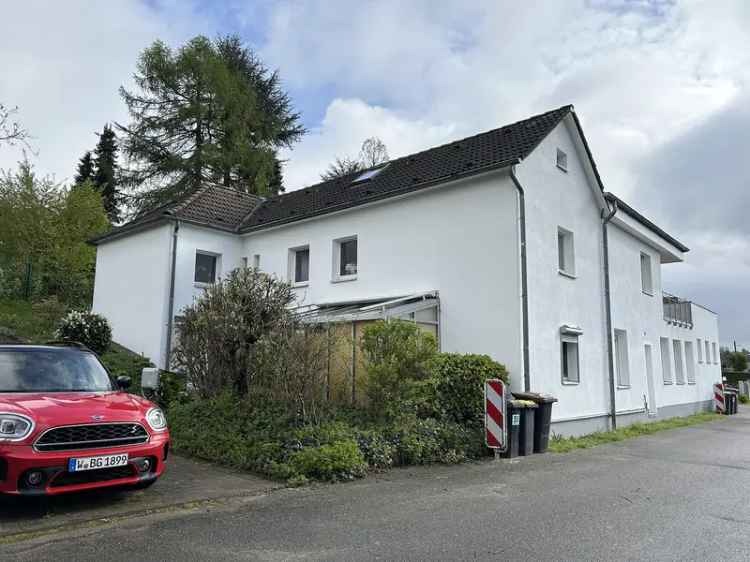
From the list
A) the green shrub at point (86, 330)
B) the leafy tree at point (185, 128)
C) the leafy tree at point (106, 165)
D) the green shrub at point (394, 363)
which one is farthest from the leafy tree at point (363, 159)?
the green shrub at point (394, 363)

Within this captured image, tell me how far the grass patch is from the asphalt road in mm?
3072

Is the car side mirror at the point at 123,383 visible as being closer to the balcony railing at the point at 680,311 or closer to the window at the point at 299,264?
the window at the point at 299,264

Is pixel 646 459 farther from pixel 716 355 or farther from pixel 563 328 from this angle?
pixel 716 355

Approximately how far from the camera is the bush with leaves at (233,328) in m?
10.1

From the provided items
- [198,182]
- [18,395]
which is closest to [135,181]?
[198,182]

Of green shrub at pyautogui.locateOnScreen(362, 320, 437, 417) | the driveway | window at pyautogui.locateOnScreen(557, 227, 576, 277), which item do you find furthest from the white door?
the driveway

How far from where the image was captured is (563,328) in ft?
45.3

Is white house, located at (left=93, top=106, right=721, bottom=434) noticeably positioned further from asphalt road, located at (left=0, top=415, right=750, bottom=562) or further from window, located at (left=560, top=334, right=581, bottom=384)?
asphalt road, located at (left=0, top=415, right=750, bottom=562)

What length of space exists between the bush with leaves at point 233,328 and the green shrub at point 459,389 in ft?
9.88

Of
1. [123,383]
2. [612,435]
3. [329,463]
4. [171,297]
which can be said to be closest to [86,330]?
[171,297]

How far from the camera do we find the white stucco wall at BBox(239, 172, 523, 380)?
12.5m

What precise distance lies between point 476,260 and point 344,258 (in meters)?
4.78

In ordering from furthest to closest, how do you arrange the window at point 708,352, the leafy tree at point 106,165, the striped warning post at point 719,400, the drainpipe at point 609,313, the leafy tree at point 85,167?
the leafy tree at point 85,167
the leafy tree at point 106,165
the window at point 708,352
the striped warning post at point 719,400
the drainpipe at point 609,313

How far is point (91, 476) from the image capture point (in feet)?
18.7
